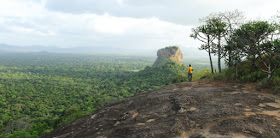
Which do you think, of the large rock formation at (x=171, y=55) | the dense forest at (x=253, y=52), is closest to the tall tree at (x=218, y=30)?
the dense forest at (x=253, y=52)

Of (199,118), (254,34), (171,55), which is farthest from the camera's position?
(171,55)

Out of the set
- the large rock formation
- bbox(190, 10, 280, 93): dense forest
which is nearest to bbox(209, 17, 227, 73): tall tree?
bbox(190, 10, 280, 93): dense forest

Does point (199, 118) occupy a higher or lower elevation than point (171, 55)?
lower

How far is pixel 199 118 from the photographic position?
19.7 ft

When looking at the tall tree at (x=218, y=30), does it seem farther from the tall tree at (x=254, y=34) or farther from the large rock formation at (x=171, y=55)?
the large rock formation at (x=171, y=55)

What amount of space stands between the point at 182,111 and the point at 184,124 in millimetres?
1388

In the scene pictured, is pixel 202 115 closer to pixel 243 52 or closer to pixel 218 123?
pixel 218 123

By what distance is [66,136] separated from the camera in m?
7.61

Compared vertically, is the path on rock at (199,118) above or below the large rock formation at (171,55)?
below

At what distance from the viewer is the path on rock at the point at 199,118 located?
16.0ft

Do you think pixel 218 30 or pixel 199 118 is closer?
pixel 199 118

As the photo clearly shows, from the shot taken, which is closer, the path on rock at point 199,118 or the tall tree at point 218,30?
the path on rock at point 199,118

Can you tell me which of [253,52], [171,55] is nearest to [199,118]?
[253,52]

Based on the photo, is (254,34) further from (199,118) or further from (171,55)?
(171,55)
